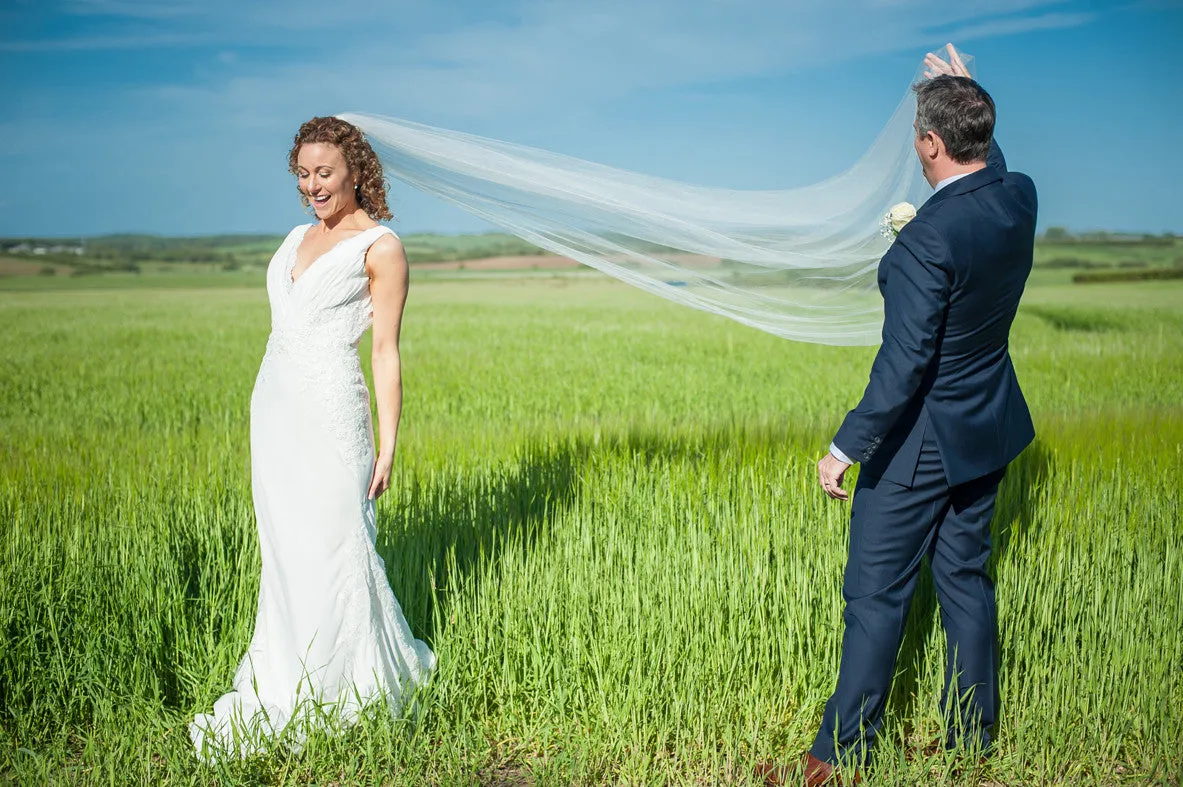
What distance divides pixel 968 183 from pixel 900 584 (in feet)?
3.98

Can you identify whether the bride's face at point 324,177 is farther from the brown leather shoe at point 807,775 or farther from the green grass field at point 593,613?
the brown leather shoe at point 807,775

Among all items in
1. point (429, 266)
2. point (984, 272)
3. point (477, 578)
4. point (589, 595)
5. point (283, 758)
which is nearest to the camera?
point (984, 272)

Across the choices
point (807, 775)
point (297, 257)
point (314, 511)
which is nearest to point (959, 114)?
point (807, 775)

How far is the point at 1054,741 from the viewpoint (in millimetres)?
2959

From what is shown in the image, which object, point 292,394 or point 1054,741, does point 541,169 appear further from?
point 1054,741

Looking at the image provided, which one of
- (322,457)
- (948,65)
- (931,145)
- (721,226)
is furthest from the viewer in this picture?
(721,226)

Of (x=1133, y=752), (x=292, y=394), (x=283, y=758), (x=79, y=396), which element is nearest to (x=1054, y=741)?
(x=1133, y=752)

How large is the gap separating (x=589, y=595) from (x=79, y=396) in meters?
8.54

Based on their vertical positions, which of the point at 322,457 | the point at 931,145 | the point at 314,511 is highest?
the point at 931,145

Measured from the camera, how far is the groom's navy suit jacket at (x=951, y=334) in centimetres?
246

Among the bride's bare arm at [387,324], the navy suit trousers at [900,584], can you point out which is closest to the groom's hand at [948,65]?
the navy suit trousers at [900,584]

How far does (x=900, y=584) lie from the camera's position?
2.66 metres

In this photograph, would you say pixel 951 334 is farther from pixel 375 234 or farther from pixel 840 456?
pixel 375 234

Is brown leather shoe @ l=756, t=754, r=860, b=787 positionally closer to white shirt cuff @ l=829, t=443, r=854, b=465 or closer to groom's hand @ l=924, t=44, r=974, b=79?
white shirt cuff @ l=829, t=443, r=854, b=465
